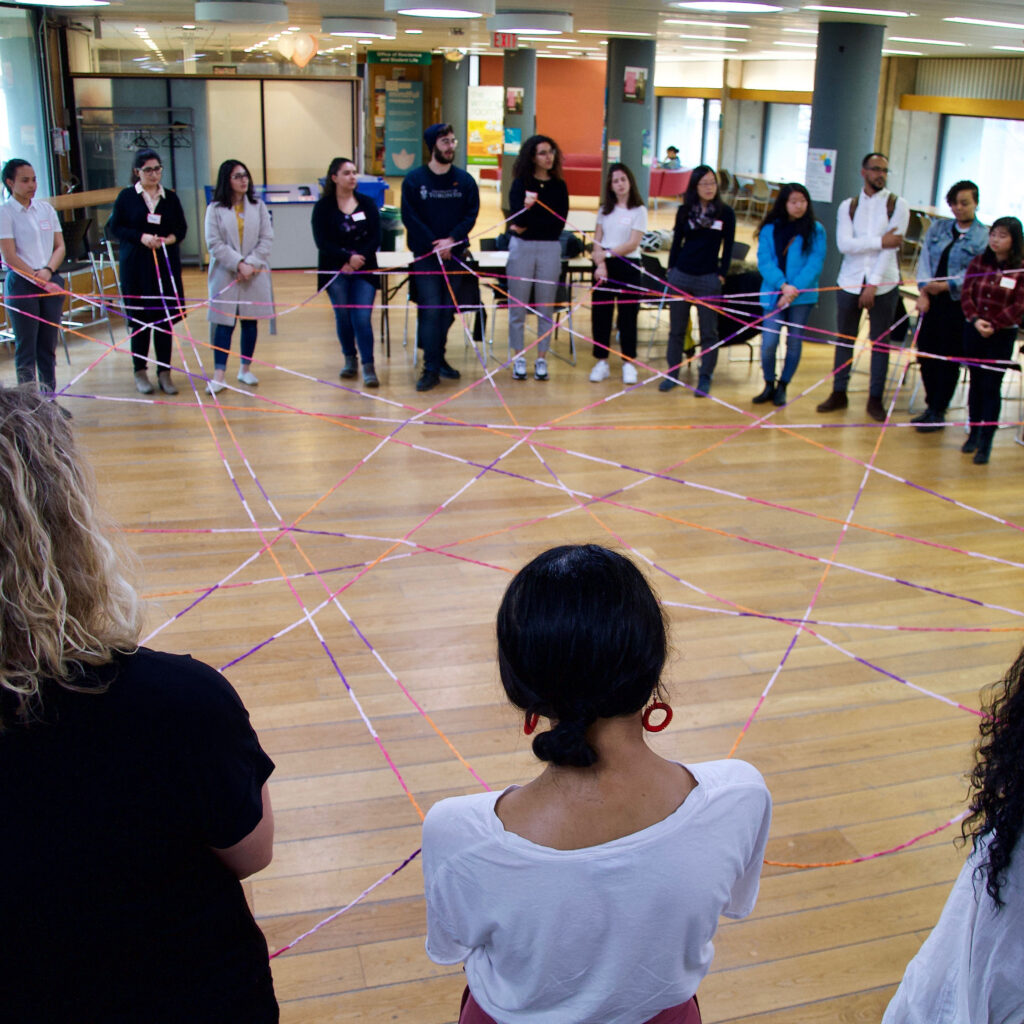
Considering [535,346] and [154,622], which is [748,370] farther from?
[154,622]

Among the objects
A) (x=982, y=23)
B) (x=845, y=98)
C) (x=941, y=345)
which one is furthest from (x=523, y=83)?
(x=941, y=345)

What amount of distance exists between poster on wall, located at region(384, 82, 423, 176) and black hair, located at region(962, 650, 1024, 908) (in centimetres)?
1996

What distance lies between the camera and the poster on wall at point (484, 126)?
65.5ft

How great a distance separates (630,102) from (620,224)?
531 cm

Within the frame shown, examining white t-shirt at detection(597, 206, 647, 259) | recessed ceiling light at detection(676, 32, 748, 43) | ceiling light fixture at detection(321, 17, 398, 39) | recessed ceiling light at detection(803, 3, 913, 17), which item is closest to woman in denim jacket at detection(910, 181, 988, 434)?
recessed ceiling light at detection(803, 3, 913, 17)

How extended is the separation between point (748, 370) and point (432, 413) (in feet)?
8.22

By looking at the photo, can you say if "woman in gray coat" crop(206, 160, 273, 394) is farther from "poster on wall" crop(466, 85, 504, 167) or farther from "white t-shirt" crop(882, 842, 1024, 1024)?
"poster on wall" crop(466, 85, 504, 167)

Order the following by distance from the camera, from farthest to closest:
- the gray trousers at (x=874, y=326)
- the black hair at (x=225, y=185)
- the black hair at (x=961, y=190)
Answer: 1. the gray trousers at (x=874, y=326)
2. the black hair at (x=225, y=185)
3. the black hair at (x=961, y=190)

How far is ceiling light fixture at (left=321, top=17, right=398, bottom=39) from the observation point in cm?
798

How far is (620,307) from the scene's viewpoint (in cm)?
724

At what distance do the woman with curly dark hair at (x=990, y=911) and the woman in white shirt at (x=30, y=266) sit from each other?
5.03 metres

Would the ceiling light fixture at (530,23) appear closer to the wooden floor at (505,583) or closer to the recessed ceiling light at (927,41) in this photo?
the wooden floor at (505,583)

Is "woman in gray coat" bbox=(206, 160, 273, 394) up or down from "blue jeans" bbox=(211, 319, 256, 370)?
up

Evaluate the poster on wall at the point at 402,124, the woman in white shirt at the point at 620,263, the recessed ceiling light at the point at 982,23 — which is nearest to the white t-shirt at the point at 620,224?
the woman in white shirt at the point at 620,263
